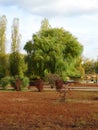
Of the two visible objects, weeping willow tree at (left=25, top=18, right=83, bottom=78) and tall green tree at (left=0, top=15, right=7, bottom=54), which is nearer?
weeping willow tree at (left=25, top=18, right=83, bottom=78)

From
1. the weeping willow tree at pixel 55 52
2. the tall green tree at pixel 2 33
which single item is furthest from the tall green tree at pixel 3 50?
the weeping willow tree at pixel 55 52

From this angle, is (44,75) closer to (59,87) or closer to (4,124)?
(59,87)

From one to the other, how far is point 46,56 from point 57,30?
584 centimetres

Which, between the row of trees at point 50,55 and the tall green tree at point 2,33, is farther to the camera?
the tall green tree at point 2,33

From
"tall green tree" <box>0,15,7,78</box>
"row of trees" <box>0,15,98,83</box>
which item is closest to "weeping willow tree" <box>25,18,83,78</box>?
"row of trees" <box>0,15,98,83</box>

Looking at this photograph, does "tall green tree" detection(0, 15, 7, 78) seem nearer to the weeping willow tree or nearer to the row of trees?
the row of trees

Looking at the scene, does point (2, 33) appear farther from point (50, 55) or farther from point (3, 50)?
point (50, 55)

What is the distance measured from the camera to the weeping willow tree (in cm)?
6431

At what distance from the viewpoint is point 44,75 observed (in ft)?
211

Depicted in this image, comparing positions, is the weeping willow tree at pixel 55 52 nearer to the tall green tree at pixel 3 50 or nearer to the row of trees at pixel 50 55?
the row of trees at pixel 50 55

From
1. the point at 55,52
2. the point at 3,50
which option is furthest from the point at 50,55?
the point at 3,50

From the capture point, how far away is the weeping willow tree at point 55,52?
64312 mm

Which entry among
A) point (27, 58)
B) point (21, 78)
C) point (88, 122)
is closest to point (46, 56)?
point (27, 58)

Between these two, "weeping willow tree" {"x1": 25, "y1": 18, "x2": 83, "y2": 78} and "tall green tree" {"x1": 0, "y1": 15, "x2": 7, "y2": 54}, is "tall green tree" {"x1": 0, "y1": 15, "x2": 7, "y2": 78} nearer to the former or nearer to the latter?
"tall green tree" {"x1": 0, "y1": 15, "x2": 7, "y2": 54}
